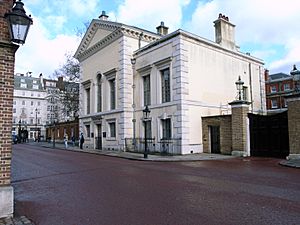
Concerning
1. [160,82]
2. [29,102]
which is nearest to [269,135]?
[160,82]

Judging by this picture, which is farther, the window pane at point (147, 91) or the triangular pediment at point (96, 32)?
the triangular pediment at point (96, 32)

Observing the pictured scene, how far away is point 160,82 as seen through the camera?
22.0 m

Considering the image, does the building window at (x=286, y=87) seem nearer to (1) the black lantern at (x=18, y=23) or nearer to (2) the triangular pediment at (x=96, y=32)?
(2) the triangular pediment at (x=96, y=32)

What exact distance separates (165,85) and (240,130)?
6.75m

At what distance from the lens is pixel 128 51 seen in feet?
81.6

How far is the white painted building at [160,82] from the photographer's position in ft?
66.1

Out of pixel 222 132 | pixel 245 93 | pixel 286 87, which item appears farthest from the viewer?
pixel 286 87

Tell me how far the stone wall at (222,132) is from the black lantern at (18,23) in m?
15.9

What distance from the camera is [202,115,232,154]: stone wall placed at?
1916 cm

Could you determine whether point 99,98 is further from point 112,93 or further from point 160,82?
point 160,82

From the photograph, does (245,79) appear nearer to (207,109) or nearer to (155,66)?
(207,109)

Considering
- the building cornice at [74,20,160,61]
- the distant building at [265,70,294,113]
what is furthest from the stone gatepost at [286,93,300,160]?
the distant building at [265,70,294,113]

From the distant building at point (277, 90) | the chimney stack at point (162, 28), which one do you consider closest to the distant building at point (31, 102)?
the distant building at point (277, 90)

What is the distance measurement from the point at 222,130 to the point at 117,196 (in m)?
13.7
